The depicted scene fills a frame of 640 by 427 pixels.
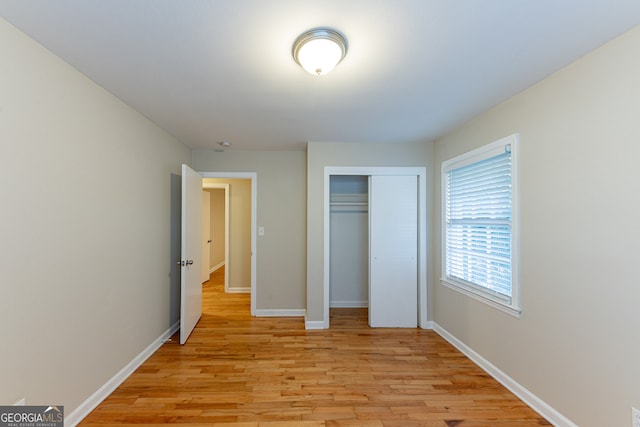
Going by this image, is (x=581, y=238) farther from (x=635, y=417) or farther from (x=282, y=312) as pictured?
(x=282, y=312)

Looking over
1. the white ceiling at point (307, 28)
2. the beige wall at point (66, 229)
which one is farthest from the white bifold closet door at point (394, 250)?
the beige wall at point (66, 229)

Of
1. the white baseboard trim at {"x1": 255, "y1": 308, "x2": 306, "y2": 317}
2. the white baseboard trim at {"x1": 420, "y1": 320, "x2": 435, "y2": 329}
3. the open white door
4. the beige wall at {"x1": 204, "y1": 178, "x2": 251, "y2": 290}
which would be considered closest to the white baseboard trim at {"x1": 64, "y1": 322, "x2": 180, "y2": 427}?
the open white door

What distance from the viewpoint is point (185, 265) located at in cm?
293

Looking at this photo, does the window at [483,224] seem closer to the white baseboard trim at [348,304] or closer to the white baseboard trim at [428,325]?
the white baseboard trim at [428,325]

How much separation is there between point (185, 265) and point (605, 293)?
3379 mm

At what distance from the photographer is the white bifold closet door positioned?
11.3 feet

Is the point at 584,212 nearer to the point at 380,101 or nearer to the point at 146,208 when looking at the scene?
the point at 380,101

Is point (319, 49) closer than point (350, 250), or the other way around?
point (319, 49)

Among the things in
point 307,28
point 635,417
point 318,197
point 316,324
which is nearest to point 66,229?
point 307,28

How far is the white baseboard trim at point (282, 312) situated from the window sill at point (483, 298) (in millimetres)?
1942

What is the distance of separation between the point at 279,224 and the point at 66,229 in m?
2.39

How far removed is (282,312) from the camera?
3830 mm

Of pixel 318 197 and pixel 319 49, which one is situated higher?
pixel 319 49

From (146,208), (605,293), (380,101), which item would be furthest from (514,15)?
(146,208)
